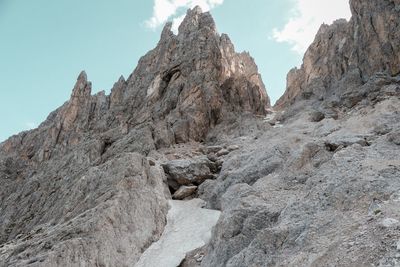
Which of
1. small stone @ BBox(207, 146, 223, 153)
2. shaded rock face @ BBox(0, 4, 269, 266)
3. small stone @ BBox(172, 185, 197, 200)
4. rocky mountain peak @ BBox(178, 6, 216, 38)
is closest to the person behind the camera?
shaded rock face @ BBox(0, 4, 269, 266)

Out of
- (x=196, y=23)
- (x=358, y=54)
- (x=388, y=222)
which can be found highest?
(x=196, y=23)

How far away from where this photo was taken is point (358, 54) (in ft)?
161

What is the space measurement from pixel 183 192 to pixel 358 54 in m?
31.2

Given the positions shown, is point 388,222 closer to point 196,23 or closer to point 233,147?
point 233,147

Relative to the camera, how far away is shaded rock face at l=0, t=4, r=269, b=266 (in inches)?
906

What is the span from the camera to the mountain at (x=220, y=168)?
51.1 feet

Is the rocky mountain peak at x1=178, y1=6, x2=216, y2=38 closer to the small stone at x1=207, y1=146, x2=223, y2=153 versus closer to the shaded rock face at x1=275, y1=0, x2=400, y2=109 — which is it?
the shaded rock face at x1=275, y1=0, x2=400, y2=109

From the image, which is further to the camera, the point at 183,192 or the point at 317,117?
the point at 317,117

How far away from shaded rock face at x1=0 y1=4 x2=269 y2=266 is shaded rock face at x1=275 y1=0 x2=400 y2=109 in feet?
38.3

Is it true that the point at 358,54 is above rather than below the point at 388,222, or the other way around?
above

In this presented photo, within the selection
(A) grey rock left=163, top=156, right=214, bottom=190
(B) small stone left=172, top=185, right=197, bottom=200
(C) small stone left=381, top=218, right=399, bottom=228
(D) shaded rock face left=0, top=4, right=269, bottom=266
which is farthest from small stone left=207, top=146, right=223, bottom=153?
(C) small stone left=381, top=218, right=399, bottom=228

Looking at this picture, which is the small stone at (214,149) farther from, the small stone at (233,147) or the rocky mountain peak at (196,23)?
the rocky mountain peak at (196,23)

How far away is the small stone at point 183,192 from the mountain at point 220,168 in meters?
0.09

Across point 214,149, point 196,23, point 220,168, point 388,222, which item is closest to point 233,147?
point 214,149
